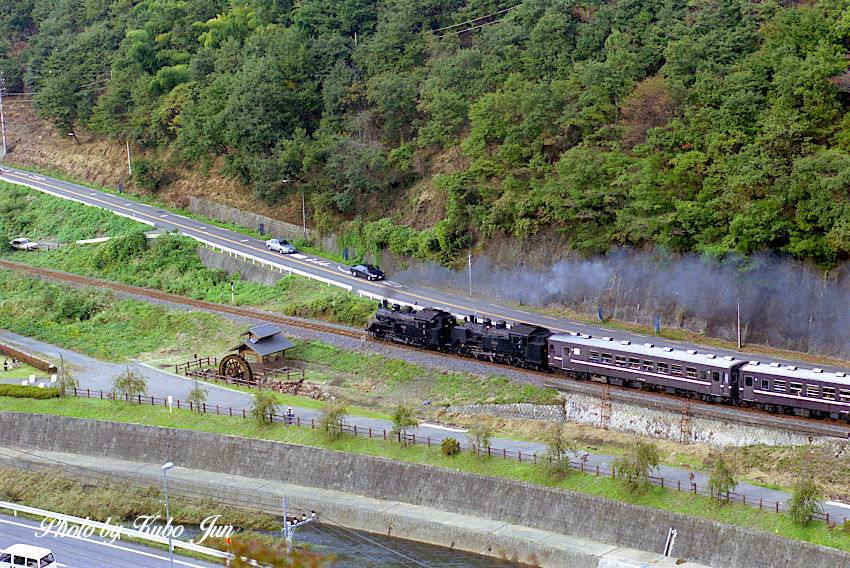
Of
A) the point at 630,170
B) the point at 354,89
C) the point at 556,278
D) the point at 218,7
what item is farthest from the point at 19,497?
the point at 218,7

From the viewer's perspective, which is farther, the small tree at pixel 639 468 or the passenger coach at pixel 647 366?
the passenger coach at pixel 647 366

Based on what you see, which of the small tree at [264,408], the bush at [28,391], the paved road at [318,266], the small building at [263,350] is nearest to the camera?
the small tree at [264,408]

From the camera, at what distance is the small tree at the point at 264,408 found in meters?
49.1

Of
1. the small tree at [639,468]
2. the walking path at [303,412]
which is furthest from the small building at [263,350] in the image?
the small tree at [639,468]

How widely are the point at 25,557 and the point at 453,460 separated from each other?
17874mm

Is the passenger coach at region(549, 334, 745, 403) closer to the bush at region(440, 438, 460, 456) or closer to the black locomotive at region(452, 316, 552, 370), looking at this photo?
the black locomotive at region(452, 316, 552, 370)

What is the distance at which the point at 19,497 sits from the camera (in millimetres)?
46094

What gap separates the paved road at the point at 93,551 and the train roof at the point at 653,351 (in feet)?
72.0

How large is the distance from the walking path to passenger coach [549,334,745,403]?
5.55m

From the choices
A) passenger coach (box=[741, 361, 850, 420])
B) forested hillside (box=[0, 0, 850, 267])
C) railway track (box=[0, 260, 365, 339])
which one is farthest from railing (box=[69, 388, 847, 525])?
forested hillside (box=[0, 0, 850, 267])

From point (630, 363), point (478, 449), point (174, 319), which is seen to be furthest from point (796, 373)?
point (174, 319)

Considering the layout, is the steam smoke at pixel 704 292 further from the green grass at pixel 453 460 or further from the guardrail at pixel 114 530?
the guardrail at pixel 114 530

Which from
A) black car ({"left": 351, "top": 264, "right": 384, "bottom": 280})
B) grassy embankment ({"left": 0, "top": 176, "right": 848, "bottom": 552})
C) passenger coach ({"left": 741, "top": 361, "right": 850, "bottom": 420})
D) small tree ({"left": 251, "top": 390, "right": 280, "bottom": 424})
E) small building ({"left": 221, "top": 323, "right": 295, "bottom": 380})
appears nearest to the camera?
passenger coach ({"left": 741, "top": 361, "right": 850, "bottom": 420})

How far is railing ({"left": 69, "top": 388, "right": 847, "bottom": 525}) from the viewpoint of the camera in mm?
37312
